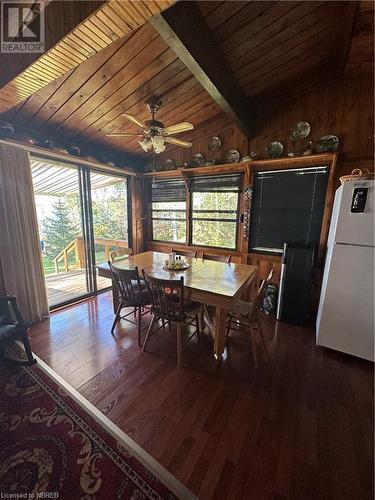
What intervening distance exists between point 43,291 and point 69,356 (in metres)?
1.20

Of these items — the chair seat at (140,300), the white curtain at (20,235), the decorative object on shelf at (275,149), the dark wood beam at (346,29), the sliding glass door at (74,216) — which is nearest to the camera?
the dark wood beam at (346,29)

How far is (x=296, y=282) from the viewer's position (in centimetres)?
275

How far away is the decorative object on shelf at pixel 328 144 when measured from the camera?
257cm

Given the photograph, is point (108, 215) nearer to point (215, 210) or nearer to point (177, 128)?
point (215, 210)

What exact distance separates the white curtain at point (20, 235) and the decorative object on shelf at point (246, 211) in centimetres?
299

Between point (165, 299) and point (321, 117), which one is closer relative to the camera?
point (165, 299)

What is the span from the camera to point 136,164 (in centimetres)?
422

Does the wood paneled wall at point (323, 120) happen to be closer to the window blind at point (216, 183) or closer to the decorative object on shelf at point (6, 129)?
the window blind at point (216, 183)

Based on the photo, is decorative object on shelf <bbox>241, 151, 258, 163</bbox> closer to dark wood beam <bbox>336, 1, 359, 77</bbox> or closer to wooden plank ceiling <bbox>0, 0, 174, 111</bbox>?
dark wood beam <bbox>336, 1, 359, 77</bbox>

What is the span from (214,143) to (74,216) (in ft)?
8.81

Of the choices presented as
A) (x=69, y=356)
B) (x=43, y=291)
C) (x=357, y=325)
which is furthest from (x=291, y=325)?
(x=43, y=291)

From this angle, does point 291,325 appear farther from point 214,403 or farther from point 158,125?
point 158,125

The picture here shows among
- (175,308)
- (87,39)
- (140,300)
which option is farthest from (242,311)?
(87,39)

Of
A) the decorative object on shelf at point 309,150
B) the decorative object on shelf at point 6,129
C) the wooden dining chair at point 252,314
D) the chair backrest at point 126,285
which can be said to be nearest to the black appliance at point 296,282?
the wooden dining chair at point 252,314
